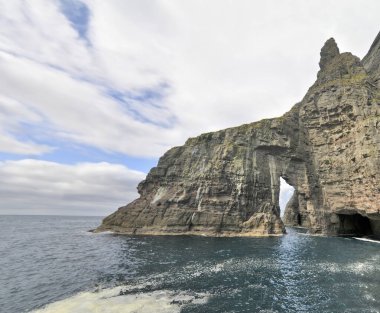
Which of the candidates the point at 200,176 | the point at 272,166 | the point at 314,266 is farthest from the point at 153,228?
the point at 314,266

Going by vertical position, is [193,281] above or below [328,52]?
below

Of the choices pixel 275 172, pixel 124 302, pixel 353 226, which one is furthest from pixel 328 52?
pixel 124 302

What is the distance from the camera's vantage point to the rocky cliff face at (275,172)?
2911 inches

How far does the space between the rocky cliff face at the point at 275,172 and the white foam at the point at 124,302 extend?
166 feet

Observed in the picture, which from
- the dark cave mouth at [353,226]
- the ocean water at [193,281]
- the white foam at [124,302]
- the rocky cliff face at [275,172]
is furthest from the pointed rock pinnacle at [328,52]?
the white foam at [124,302]

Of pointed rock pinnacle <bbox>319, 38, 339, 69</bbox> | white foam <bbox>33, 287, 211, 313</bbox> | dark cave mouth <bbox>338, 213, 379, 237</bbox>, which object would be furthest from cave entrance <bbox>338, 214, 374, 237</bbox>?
white foam <bbox>33, 287, 211, 313</bbox>

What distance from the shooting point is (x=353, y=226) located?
81750mm

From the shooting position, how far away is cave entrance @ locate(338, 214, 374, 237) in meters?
78.7

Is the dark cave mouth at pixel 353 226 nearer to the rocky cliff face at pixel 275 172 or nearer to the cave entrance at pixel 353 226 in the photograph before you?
the cave entrance at pixel 353 226

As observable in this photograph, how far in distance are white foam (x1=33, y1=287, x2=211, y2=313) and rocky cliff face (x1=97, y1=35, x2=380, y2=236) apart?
50582 mm

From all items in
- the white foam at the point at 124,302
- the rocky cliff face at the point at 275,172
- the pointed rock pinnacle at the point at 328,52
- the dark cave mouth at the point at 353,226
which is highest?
the pointed rock pinnacle at the point at 328,52

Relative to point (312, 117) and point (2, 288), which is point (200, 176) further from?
point (2, 288)

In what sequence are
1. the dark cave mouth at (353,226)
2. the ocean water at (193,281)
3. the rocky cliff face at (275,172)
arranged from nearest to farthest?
the ocean water at (193,281) < the rocky cliff face at (275,172) < the dark cave mouth at (353,226)

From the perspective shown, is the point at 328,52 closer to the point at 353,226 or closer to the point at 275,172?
the point at 275,172
